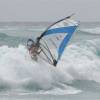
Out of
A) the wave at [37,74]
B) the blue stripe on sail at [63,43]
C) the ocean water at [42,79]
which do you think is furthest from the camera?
the blue stripe on sail at [63,43]

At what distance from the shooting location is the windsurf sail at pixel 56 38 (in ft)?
69.2

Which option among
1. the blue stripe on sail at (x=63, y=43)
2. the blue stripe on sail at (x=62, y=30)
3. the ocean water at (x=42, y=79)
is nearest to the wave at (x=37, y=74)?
the ocean water at (x=42, y=79)

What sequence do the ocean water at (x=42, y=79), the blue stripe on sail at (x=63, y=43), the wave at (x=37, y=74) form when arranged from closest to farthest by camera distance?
the ocean water at (x=42, y=79) < the wave at (x=37, y=74) < the blue stripe on sail at (x=63, y=43)

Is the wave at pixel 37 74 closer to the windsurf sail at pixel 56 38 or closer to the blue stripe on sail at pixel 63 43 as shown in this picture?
the windsurf sail at pixel 56 38

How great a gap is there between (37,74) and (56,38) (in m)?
1.44

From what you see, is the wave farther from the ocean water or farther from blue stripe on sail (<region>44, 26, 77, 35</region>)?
blue stripe on sail (<region>44, 26, 77, 35</region>)

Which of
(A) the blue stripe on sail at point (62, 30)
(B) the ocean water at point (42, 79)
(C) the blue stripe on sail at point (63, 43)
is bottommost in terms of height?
(B) the ocean water at point (42, 79)

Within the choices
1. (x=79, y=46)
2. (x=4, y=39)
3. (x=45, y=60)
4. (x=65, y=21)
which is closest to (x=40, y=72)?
(x=45, y=60)

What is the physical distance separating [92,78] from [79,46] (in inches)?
406

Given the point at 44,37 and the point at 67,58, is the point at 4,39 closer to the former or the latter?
the point at 67,58

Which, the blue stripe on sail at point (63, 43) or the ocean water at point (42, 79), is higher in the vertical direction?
the blue stripe on sail at point (63, 43)

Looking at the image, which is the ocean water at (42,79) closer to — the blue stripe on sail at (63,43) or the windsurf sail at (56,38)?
the windsurf sail at (56,38)

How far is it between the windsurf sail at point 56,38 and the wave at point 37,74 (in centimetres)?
55

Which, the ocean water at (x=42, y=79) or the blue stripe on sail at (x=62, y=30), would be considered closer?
the ocean water at (x=42, y=79)
